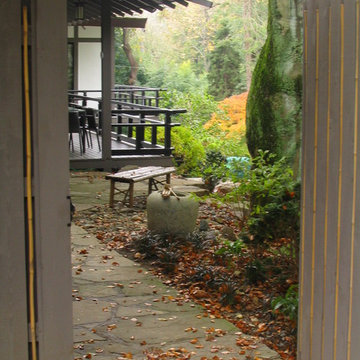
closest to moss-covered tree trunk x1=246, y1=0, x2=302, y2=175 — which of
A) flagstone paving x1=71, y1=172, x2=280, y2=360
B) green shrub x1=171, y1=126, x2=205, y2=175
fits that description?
flagstone paving x1=71, y1=172, x2=280, y2=360

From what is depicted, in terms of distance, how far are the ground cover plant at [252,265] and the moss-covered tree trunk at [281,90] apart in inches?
65.4

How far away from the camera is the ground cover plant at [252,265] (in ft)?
18.7

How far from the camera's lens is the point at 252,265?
21.7 ft

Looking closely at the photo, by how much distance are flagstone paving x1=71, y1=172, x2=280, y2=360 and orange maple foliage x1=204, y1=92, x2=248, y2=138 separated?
42.0ft

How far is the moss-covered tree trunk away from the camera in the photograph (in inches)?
353

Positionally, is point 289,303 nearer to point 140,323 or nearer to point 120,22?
point 140,323

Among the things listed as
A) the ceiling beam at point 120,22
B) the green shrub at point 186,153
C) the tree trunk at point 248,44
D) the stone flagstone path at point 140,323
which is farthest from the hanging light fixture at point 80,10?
the tree trunk at point 248,44

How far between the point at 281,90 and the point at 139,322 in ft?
14.6
